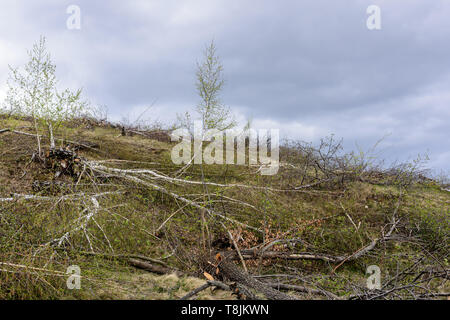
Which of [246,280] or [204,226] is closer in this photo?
[246,280]

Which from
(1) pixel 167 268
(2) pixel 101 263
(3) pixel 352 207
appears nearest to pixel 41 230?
(2) pixel 101 263

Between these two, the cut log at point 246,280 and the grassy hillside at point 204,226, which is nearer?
the cut log at point 246,280

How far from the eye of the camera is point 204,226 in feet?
17.3

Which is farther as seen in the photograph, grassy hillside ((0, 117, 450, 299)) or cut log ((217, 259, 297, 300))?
grassy hillside ((0, 117, 450, 299))

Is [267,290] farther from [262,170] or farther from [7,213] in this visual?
[262,170]

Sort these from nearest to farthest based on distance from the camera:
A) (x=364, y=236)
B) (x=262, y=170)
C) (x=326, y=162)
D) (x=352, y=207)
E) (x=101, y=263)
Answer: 1. (x=101, y=263)
2. (x=364, y=236)
3. (x=352, y=207)
4. (x=326, y=162)
5. (x=262, y=170)

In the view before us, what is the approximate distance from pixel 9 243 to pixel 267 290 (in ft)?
9.78

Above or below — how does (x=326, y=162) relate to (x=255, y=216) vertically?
above

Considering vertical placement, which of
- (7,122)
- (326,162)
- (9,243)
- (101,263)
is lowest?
(101,263)

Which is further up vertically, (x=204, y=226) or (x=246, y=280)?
(x=204, y=226)

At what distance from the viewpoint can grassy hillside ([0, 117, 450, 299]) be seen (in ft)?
10.7

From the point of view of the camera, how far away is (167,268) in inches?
157

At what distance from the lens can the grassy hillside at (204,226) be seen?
10.7 feet

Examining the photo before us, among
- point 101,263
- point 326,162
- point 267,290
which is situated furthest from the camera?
point 326,162
